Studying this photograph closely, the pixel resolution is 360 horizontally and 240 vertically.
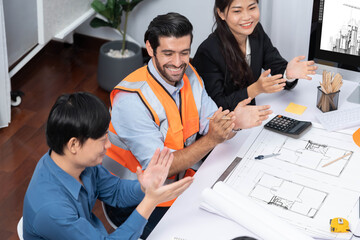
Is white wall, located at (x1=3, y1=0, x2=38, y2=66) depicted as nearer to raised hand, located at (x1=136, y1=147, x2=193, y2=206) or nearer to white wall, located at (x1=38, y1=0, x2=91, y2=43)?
white wall, located at (x1=38, y1=0, x2=91, y2=43)

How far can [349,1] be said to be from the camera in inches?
76.6

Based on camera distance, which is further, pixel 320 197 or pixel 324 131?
pixel 324 131

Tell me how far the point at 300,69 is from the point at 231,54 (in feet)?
0.96

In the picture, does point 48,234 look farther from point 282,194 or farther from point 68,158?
point 282,194

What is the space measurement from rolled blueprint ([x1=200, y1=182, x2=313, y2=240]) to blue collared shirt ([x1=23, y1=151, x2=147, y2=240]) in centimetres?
22

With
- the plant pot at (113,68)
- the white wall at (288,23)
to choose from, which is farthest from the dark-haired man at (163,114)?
the plant pot at (113,68)

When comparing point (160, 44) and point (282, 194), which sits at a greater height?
point (160, 44)

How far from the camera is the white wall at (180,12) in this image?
12.1 feet

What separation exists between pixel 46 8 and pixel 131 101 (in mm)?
1615

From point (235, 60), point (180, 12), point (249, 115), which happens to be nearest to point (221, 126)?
point (249, 115)

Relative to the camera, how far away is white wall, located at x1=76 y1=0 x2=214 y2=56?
3684 mm

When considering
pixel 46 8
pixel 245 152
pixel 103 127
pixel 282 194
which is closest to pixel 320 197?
pixel 282 194

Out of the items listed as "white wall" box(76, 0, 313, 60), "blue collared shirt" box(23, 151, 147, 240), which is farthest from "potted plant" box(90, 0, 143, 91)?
"blue collared shirt" box(23, 151, 147, 240)

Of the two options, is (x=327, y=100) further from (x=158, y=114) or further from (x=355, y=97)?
(x=158, y=114)
